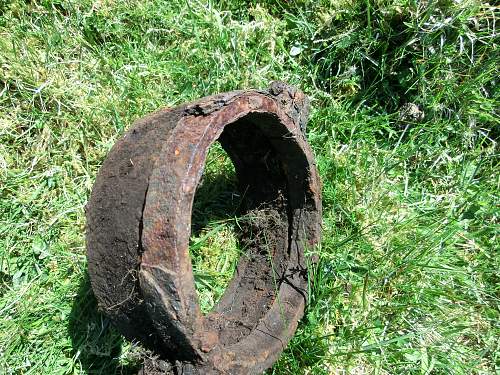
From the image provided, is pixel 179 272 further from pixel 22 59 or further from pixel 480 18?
pixel 480 18

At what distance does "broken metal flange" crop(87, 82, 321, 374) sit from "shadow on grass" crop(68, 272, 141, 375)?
1.70 ft

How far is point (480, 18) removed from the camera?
316cm

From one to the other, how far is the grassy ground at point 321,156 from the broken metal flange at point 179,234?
21cm

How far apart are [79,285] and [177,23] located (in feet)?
5.63

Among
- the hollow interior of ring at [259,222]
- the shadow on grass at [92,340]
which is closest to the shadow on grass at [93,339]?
the shadow on grass at [92,340]

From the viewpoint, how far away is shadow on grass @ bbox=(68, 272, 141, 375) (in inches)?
106

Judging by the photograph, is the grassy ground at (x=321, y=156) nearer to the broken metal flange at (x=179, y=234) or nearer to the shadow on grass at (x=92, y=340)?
the shadow on grass at (x=92, y=340)

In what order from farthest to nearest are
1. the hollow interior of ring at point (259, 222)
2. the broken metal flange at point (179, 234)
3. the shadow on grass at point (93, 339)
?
1. the hollow interior of ring at point (259, 222)
2. the shadow on grass at point (93, 339)
3. the broken metal flange at point (179, 234)

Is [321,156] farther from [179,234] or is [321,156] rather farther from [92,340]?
[92,340]

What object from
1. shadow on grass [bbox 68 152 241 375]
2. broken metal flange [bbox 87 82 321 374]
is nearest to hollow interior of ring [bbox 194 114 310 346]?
broken metal flange [bbox 87 82 321 374]

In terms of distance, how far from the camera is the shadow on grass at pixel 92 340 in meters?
2.69

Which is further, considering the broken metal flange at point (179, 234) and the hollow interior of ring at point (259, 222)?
the hollow interior of ring at point (259, 222)

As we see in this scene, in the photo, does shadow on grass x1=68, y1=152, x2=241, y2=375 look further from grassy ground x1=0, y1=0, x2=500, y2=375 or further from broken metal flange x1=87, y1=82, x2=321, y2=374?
broken metal flange x1=87, y1=82, x2=321, y2=374

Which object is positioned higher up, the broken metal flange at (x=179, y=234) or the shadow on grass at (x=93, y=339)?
the broken metal flange at (x=179, y=234)
